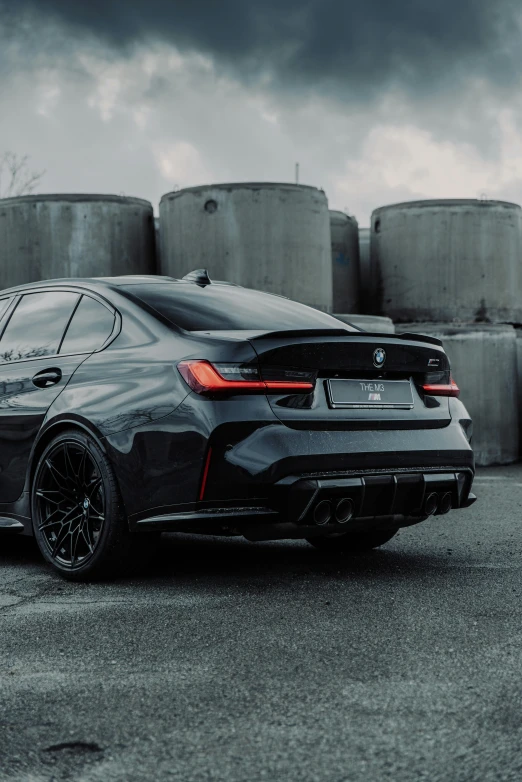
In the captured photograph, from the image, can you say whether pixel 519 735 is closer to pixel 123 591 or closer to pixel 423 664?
pixel 423 664

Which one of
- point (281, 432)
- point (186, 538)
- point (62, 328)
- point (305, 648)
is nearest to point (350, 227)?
point (186, 538)

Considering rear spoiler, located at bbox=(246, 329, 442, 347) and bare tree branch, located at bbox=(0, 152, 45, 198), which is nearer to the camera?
rear spoiler, located at bbox=(246, 329, 442, 347)

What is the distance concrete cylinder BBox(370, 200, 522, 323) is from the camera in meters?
12.4

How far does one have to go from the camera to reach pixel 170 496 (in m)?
4.47

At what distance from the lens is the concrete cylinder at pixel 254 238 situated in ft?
35.8

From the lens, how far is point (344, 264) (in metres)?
12.9

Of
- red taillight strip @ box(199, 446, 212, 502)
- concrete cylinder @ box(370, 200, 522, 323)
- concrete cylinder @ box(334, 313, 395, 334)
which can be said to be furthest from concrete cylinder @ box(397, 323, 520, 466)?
red taillight strip @ box(199, 446, 212, 502)

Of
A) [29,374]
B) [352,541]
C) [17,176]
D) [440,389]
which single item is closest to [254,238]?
[352,541]

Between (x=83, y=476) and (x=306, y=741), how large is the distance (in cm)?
245

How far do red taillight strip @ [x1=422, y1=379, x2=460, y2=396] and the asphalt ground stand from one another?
0.85 metres

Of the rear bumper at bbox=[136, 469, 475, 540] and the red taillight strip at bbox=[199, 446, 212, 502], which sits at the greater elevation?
the red taillight strip at bbox=[199, 446, 212, 502]

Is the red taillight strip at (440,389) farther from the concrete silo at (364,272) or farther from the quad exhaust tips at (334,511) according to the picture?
the concrete silo at (364,272)

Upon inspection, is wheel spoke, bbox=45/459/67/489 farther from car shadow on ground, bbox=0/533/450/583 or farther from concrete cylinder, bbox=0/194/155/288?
concrete cylinder, bbox=0/194/155/288

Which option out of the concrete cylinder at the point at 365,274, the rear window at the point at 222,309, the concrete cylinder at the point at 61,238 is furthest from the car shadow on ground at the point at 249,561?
the concrete cylinder at the point at 365,274
